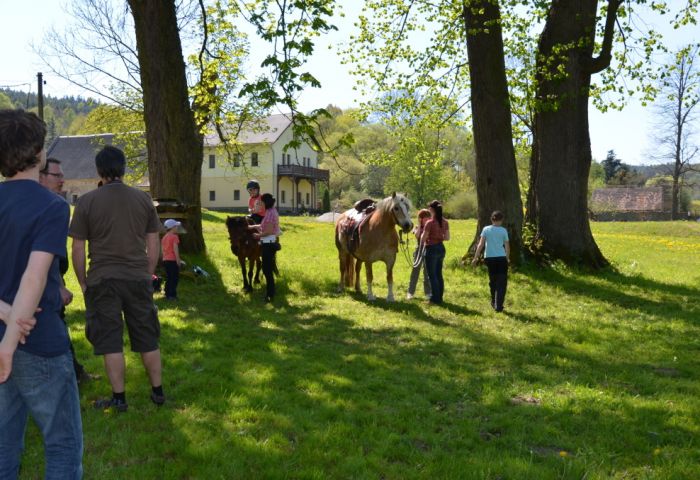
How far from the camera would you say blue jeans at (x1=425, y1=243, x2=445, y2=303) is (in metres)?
12.0

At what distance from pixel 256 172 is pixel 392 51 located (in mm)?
45871

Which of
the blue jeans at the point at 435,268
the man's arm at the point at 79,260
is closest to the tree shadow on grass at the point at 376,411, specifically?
the man's arm at the point at 79,260

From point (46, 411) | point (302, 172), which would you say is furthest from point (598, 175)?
point (46, 411)

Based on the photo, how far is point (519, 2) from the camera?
16.8m

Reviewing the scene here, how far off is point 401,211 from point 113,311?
7167 mm

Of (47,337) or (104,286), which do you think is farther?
(104,286)

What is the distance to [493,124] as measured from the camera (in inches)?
620

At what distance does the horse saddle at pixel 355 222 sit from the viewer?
41.2 ft

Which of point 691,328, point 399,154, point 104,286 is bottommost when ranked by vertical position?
point 691,328

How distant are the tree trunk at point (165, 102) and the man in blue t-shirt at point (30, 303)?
10.8 meters

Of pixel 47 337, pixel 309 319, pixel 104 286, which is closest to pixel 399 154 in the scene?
pixel 309 319

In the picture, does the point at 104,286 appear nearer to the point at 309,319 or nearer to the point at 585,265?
the point at 309,319

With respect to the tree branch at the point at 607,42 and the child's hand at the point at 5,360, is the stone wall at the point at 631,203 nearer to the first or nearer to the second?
the tree branch at the point at 607,42

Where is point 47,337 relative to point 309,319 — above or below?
above
